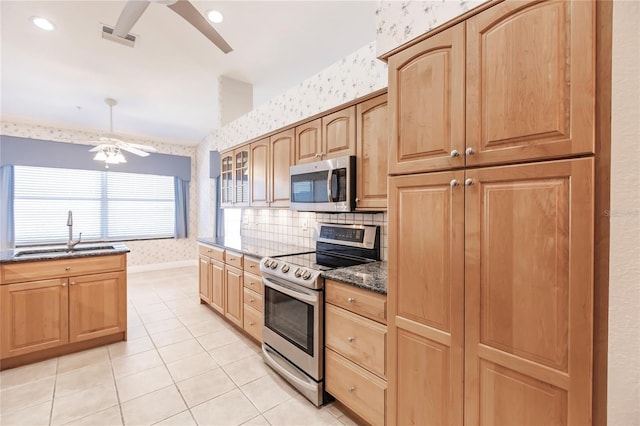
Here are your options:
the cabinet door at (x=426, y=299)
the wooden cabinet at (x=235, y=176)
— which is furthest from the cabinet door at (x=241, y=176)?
the cabinet door at (x=426, y=299)

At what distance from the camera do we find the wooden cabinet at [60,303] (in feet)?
8.12

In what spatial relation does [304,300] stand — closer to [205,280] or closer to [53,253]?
[205,280]

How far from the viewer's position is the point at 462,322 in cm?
124

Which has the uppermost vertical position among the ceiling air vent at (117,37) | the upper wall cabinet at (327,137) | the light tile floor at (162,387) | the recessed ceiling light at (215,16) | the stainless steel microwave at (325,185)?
the recessed ceiling light at (215,16)

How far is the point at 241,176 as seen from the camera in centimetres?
382

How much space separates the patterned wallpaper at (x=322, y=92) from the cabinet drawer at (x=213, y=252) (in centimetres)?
137

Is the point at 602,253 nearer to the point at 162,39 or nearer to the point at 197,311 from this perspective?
the point at 162,39

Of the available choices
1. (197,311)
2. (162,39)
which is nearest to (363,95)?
(162,39)

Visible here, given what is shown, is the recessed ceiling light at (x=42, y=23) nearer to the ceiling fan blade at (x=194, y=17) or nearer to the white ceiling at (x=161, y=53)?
the white ceiling at (x=161, y=53)

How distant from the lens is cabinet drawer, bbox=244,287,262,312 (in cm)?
272

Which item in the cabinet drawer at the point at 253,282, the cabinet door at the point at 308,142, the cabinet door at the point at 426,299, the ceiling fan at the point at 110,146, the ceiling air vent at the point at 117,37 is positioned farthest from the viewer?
the ceiling fan at the point at 110,146

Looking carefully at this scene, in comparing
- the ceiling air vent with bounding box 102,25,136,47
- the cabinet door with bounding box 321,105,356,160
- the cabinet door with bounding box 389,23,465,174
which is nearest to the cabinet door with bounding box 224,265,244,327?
the cabinet door with bounding box 321,105,356,160

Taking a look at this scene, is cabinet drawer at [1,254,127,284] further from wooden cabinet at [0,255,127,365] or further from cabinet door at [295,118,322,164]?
cabinet door at [295,118,322,164]

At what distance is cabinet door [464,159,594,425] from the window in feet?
21.3
